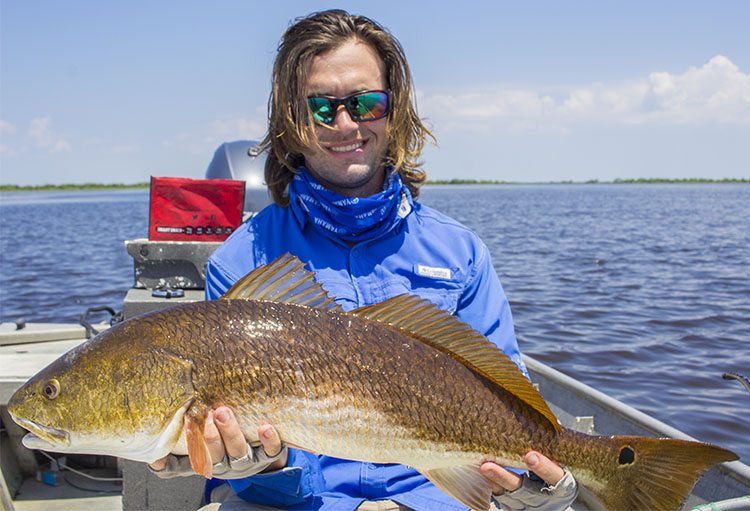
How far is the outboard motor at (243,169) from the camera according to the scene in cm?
818

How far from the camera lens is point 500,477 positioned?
2.70m

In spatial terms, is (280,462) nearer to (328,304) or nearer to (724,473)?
(328,304)

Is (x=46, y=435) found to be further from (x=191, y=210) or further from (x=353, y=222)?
(x=191, y=210)

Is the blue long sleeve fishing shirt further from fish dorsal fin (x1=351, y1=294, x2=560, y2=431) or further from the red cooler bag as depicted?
the red cooler bag

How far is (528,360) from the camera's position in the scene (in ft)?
22.7

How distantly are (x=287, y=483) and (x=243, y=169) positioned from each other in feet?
19.2

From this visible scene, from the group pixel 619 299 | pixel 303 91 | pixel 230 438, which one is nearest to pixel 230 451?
pixel 230 438

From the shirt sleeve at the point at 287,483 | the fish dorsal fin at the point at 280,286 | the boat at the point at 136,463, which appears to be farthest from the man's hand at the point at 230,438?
the boat at the point at 136,463

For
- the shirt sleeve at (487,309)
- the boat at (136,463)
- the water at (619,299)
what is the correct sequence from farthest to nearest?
1. the water at (619,299)
2. the boat at (136,463)
3. the shirt sleeve at (487,309)

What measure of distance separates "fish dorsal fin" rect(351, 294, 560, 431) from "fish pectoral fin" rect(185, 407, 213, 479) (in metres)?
0.67

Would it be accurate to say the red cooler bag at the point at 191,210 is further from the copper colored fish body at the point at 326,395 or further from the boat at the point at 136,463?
the copper colored fish body at the point at 326,395

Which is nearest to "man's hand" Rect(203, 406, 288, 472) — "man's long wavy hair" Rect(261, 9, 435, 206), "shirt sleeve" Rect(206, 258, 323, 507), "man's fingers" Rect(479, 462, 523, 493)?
"shirt sleeve" Rect(206, 258, 323, 507)

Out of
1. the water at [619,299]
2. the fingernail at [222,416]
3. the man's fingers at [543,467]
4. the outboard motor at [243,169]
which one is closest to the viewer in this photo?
the fingernail at [222,416]

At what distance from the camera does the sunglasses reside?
11.4 ft
